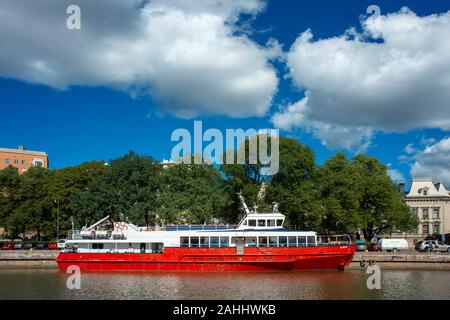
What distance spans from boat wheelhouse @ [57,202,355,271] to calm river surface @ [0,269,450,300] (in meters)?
2.34

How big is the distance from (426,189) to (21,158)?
100059mm

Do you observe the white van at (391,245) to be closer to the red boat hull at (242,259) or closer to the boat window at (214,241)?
the red boat hull at (242,259)

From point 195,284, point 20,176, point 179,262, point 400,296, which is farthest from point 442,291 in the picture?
point 20,176

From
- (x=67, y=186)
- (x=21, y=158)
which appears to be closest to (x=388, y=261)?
(x=67, y=186)

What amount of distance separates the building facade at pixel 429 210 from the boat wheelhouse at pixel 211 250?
6015 cm

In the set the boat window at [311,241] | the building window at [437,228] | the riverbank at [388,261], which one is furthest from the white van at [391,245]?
the building window at [437,228]

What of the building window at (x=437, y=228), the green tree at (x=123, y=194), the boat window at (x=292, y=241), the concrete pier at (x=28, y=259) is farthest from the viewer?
the building window at (x=437, y=228)

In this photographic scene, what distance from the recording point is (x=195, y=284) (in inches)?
1752

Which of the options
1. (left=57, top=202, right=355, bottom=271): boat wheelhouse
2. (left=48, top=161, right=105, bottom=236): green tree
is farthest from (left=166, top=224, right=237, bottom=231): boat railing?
(left=48, top=161, right=105, bottom=236): green tree

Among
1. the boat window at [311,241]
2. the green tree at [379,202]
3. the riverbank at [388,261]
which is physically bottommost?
the riverbank at [388,261]

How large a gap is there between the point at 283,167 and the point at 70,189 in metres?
37.1

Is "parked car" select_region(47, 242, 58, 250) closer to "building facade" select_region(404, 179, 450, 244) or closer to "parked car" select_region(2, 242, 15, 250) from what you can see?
"parked car" select_region(2, 242, 15, 250)

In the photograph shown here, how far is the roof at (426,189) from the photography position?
110125 millimetres
